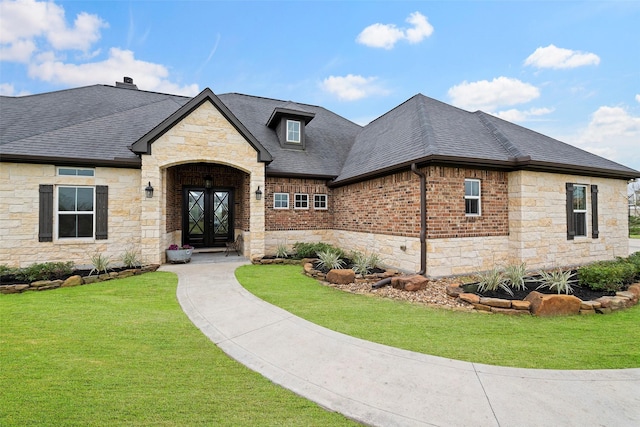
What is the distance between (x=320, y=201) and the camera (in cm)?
1297

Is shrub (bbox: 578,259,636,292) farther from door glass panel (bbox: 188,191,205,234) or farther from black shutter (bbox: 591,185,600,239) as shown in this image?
door glass panel (bbox: 188,191,205,234)

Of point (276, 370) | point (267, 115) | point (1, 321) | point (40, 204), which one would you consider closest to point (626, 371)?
point (276, 370)

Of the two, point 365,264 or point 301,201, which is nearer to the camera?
point 365,264

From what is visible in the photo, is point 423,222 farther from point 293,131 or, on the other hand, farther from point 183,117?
point 183,117

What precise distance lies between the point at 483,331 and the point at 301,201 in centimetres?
912

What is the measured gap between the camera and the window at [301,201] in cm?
1243

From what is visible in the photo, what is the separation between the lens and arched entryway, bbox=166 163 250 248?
1262 cm

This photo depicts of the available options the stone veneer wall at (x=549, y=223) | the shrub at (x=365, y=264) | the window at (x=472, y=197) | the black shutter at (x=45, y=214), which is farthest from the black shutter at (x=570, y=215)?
the black shutter at (x=45, y=214)

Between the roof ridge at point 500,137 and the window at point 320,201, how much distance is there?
23.7 ft

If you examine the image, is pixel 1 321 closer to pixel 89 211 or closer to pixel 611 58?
pixel 89 211

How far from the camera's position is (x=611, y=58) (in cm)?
1019

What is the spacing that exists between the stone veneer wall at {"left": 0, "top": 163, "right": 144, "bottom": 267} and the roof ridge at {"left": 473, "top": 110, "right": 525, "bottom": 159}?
41.6 ft

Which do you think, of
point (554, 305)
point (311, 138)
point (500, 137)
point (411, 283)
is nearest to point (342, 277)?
point (411, 283)

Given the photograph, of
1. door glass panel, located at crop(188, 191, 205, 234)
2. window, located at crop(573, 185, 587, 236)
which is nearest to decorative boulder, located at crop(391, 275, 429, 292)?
window, located at crop(573, 185, 587, 236)
